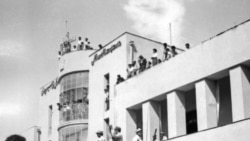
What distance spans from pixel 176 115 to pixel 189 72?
251 centimetres

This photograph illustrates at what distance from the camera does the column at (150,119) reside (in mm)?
29016

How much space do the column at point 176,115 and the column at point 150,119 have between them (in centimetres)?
188

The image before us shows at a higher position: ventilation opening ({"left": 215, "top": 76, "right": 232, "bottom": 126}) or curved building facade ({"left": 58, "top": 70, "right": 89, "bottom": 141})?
curved building facade ({"left": 58, "top": 70, "right": 89, "bottom": 141})

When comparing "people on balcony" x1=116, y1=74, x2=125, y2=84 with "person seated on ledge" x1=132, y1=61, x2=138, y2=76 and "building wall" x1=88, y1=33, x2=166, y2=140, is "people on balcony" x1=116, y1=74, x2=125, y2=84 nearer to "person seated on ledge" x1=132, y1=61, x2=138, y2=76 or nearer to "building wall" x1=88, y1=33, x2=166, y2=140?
"building wall" x1=88, y1=33, x2=166, y2=140

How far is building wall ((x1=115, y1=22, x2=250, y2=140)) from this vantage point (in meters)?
23.3

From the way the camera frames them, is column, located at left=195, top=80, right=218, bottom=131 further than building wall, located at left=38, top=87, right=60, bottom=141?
No

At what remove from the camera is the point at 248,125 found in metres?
21.3

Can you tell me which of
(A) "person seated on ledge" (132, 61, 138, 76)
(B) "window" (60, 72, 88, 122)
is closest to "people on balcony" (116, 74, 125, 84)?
(A) "person seated on ledge" (132, 61, 138, 76)

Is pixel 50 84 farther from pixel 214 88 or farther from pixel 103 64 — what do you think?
pixel 214 88

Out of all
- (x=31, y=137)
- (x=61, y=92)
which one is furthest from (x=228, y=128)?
(x=31, y=137)

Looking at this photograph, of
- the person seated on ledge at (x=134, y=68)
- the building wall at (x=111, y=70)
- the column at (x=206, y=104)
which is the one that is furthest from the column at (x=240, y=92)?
the building wall at (x=111, y=70)

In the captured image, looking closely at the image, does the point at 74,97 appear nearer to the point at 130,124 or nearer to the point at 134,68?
the point at 130,124

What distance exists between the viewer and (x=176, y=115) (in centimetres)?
2706

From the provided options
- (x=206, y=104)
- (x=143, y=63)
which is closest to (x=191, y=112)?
(x=206, y=104)
